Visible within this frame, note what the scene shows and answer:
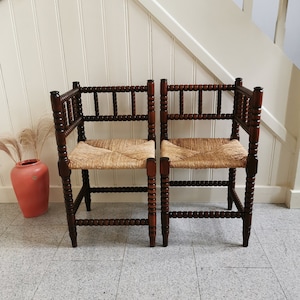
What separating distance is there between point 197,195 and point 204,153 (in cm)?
56

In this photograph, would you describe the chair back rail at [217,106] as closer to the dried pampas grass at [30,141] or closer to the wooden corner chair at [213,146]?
the wooden corner chair at [213,146]

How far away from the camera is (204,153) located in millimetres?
1540

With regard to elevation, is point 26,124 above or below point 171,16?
below

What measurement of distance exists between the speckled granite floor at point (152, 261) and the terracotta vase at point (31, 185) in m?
0.07

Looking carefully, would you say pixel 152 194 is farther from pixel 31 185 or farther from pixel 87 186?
pixel 31 185

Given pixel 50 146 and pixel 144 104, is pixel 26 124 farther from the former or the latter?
pixel 144 104

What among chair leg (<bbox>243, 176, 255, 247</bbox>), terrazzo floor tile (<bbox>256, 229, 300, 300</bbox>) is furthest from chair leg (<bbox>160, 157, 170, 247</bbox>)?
terrazzo floor tile (<bbox>256, 229, 300, 300</bbox>)

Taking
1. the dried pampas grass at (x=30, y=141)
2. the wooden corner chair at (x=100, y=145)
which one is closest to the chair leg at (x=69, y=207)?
the wooden corner chair at (x=100, y=145)

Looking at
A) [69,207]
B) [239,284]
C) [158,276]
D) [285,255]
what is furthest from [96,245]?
[285,255]

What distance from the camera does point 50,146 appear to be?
6.46 feet

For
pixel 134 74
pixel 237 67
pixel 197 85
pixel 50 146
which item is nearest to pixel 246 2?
pixel 237 67

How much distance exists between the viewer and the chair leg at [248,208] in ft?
4.83

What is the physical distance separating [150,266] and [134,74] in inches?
40.7

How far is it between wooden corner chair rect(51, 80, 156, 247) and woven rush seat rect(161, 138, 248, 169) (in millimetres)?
99
